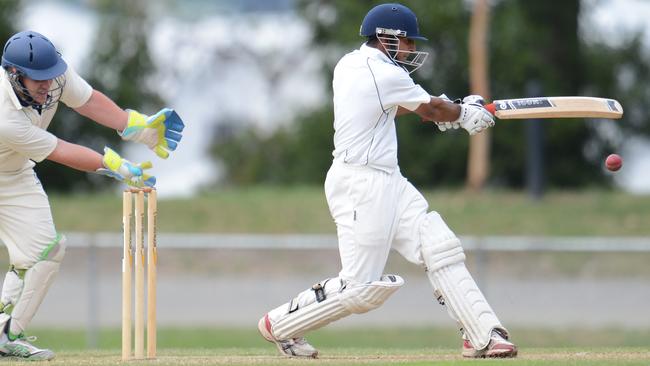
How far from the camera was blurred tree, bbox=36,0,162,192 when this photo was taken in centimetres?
1861

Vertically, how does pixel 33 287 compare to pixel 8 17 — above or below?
below

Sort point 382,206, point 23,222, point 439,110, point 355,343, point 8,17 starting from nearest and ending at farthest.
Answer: point 382,206 → point 439,110 → point 23,222 → point 355,343 → point 8,17

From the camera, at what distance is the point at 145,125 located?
7039mm

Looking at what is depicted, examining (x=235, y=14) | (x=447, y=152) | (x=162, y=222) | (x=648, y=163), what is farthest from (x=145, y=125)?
(x=235, y=14)

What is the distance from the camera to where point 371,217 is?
680cm

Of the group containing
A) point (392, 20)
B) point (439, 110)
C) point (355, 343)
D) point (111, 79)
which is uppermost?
point (392, 20)

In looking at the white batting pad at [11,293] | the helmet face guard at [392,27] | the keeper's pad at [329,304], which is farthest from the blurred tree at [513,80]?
the white batting pad at [11,293]

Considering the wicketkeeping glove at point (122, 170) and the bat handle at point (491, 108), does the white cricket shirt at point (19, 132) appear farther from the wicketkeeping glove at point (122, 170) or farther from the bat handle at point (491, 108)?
the bat handle at point (491, 108)

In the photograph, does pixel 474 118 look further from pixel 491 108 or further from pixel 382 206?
pixel 382 206

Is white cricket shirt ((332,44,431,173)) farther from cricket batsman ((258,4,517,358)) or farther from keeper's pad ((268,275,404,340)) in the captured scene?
keeper's pad ((268,275,404,340))

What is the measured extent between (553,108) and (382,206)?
1.12 meters

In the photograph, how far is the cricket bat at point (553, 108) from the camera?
7.12 meters

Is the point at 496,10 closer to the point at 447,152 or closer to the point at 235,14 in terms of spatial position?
the point at 447,152

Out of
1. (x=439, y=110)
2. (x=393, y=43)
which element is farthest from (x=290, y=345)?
(x=393, y=43)
